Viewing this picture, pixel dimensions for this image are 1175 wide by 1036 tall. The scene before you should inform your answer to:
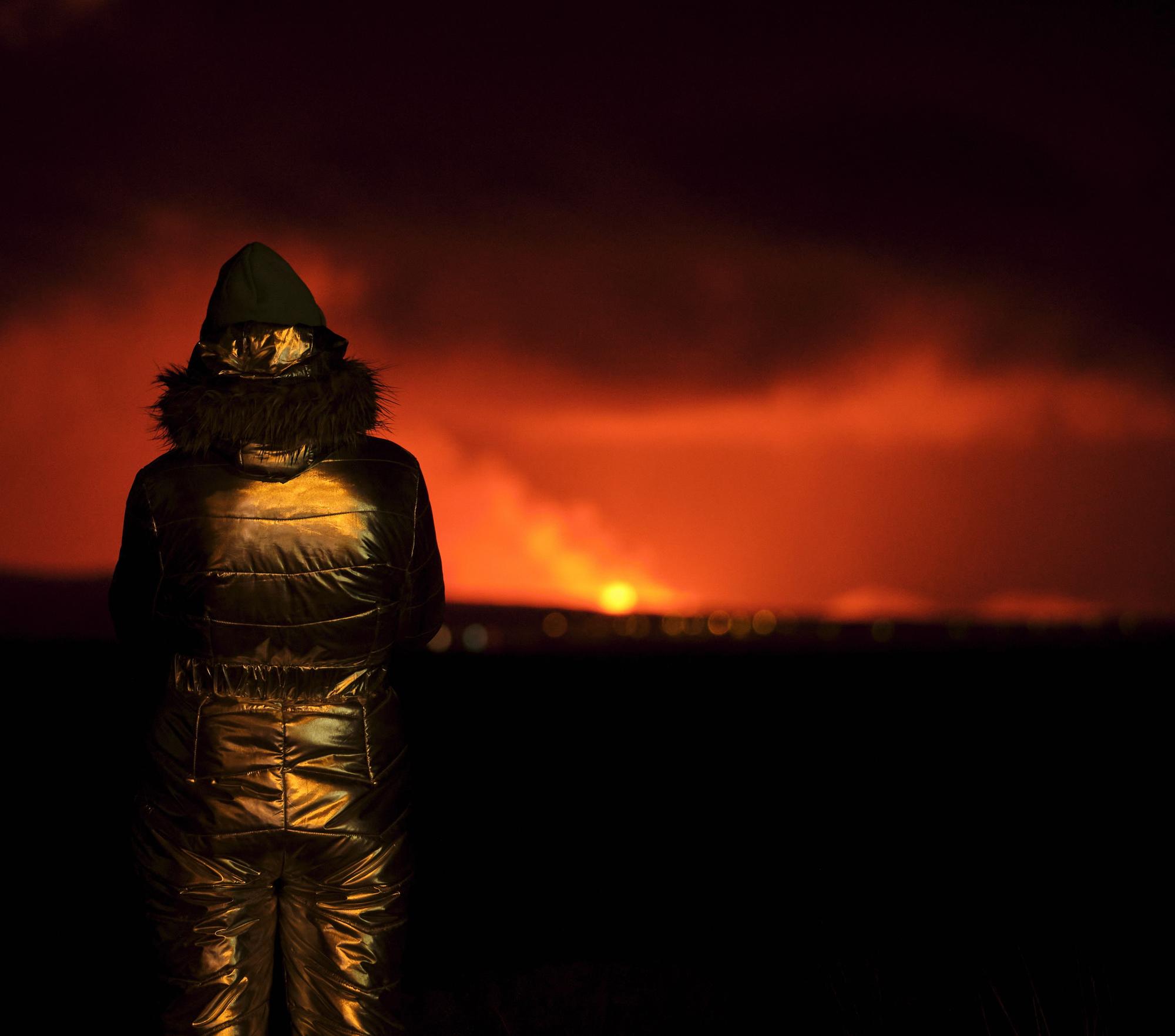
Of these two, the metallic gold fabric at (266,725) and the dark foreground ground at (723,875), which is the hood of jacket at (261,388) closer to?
the metallic gold fabric at (266,725)

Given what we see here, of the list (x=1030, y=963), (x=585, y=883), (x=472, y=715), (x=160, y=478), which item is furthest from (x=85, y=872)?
(x=472, y=715)

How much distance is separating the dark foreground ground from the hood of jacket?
0.62 meters

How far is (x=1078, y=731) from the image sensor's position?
1335 inches

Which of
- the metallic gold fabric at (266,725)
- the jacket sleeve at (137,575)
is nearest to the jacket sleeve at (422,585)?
the metallic gold fabric at (266,725)

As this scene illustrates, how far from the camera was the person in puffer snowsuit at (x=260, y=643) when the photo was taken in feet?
8.18

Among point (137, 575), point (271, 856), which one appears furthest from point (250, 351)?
point (271, 856)

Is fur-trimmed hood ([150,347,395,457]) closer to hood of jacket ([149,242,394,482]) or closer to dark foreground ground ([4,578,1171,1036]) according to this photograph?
hood of jacket ([149,242,394,482])

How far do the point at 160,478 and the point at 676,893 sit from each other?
7106 mm

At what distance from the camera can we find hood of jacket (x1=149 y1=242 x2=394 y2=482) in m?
2.47

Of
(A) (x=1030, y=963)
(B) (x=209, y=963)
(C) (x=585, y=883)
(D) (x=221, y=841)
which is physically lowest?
(C) (x=585, y=883)

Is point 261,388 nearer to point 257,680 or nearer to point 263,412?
point 263,412

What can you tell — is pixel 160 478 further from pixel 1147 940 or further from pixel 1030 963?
pixel 1147 940

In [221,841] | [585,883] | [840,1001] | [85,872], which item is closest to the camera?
[221,841]

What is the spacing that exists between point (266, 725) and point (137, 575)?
17.3 inches
